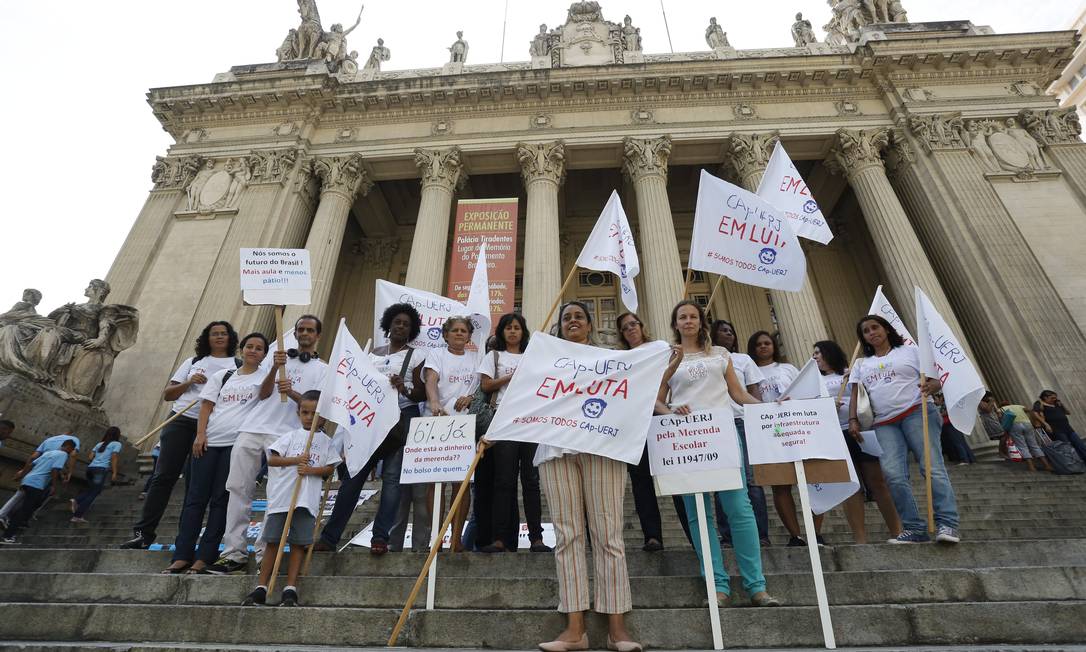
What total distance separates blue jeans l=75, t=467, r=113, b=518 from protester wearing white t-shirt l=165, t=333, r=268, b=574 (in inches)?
184

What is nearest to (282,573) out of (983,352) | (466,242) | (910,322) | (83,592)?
(83,592)

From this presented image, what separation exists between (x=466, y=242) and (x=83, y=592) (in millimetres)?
9955

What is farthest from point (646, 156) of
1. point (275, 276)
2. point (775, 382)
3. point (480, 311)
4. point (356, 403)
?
point (356, 403)

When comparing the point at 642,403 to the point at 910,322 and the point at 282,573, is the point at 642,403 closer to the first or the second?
the point at 282,573

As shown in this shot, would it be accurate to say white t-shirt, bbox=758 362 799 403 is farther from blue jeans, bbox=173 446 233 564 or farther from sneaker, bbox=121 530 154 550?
sneaker, bbox=121 530 154 550

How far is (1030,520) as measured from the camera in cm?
Result: 652

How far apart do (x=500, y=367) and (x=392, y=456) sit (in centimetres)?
127

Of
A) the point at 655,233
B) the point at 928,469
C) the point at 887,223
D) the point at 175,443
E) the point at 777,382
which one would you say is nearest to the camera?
the point at 928,469

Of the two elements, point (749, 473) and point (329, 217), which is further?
point (329, 217)

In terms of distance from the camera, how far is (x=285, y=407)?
468 cm

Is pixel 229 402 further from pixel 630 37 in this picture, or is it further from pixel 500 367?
pixel 630 37

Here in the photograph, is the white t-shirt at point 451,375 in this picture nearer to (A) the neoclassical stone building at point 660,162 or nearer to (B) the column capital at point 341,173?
(A) the neoclassical stone building at point 660,162

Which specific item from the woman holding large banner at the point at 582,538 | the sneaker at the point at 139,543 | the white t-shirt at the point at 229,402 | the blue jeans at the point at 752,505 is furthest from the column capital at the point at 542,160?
the woman holding large banner at the point at 582,538

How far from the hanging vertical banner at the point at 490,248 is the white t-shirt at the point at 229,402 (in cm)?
704
